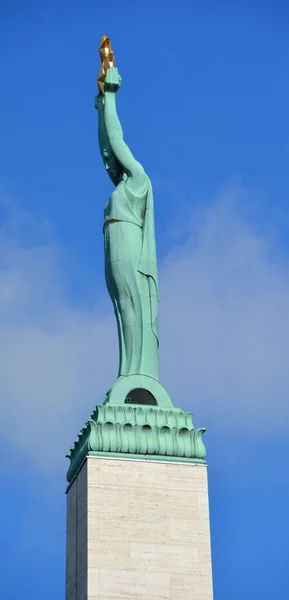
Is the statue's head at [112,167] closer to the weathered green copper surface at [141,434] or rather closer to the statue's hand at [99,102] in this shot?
the statue's hand at [99,102]

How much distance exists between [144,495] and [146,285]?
4.92 m

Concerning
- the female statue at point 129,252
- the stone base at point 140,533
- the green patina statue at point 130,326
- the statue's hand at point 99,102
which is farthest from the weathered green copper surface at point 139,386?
the statue's hand at point 99,102

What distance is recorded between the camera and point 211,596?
85.7 ft

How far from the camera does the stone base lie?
25734 millimetres

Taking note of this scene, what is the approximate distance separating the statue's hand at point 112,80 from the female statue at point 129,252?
25 centimetres

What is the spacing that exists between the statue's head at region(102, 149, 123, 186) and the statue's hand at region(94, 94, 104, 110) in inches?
46.6

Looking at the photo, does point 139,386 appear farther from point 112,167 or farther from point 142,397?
point 112,167

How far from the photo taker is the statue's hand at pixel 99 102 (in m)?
31.2

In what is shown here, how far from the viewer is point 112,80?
31.1 metres

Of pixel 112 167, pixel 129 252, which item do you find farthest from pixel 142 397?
pixel 112 167

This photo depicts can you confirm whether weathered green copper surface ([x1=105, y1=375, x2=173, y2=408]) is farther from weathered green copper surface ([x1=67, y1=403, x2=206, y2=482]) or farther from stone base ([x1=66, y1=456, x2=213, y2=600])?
stone base ([x1=66, y1=456, x2=213, y2=600])

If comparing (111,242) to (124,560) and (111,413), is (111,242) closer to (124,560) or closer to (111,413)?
(111,413)

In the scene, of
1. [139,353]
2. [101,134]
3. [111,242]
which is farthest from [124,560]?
[101,134]

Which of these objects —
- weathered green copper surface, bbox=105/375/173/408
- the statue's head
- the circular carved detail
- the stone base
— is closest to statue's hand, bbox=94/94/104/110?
the statue's head
